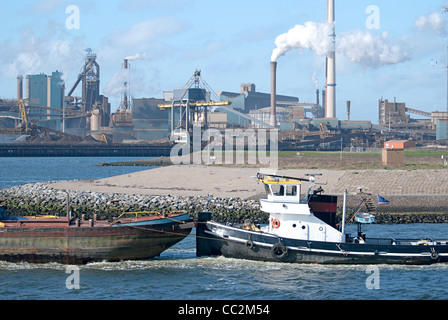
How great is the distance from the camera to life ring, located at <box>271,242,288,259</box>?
26344 millimetres

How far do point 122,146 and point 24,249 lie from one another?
Answer: 128 m

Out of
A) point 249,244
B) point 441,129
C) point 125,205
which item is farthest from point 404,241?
point 441,129

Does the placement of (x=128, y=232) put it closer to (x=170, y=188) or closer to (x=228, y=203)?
(x=228, y=203)

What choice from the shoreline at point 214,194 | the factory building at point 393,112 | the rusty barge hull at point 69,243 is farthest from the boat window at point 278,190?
the factory building at point 393,112

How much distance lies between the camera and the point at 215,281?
24312 millimetres

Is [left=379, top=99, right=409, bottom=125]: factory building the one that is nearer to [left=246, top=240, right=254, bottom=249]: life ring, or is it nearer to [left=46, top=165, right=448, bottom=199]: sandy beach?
[left=46, top=165, right=448, bottom=199]: sandy beach

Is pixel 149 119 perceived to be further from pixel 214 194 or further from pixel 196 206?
pixel 196 206

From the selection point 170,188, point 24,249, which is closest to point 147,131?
point 170,188

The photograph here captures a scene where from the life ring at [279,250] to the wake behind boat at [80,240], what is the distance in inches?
177

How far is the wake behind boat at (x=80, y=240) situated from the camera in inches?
1033

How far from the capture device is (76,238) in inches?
1033

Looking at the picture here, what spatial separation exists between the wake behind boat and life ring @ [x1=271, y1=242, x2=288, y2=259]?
14.7ft

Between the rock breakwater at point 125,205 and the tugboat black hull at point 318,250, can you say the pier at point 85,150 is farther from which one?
the tugboat black hull at point 318,250
